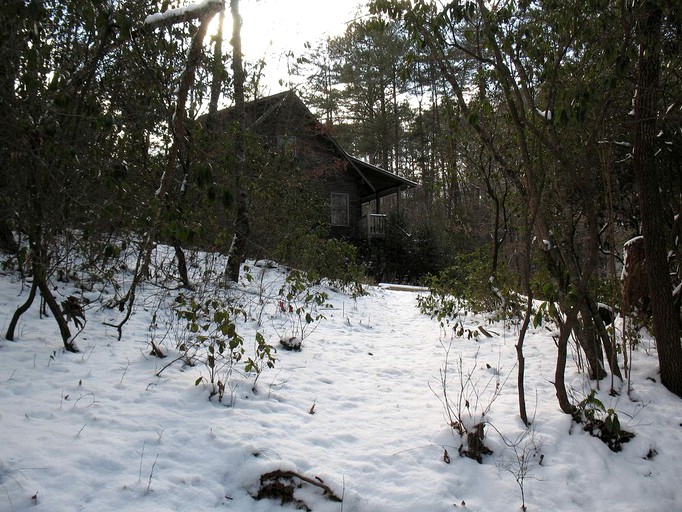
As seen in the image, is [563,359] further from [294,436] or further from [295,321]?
[295,321]

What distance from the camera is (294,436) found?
337 cm

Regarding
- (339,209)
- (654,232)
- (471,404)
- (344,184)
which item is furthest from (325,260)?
(344,184)

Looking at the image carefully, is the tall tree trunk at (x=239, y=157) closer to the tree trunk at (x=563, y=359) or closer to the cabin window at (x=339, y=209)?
the tree trunk at (x=563, y=359)

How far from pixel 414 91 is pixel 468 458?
20.9 metres

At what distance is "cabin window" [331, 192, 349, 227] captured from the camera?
64.9ft

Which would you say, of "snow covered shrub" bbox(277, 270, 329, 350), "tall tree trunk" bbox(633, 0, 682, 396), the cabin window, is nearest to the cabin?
the cabin window

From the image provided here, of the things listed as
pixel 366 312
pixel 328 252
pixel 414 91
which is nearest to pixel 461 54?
pixel 366 312

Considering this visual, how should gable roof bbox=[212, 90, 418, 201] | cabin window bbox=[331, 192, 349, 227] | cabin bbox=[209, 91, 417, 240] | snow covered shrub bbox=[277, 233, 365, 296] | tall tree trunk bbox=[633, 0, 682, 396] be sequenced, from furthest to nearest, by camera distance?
cabin window bbox=[331, 192, 349, 227], cabin bbox=[209, 91, 417, 240], gable roof bbox=[212, 90, 418, 201], snow covered shrub bbox=[277, 233, 365, 296], tall tree trunk bbox=[633, 0, 682, 396]

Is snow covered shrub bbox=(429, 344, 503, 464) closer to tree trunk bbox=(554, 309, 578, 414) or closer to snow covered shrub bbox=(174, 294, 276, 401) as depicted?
tree trunk bbox=(554, 309, 578, 414)

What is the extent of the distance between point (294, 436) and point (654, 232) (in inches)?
147

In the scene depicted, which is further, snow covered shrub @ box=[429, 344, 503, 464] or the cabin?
the cabin

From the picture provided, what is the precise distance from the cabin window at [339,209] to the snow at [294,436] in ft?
48.5

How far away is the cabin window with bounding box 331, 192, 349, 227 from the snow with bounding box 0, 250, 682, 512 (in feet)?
48.5

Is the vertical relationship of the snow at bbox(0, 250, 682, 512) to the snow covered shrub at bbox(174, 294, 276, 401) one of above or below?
below
